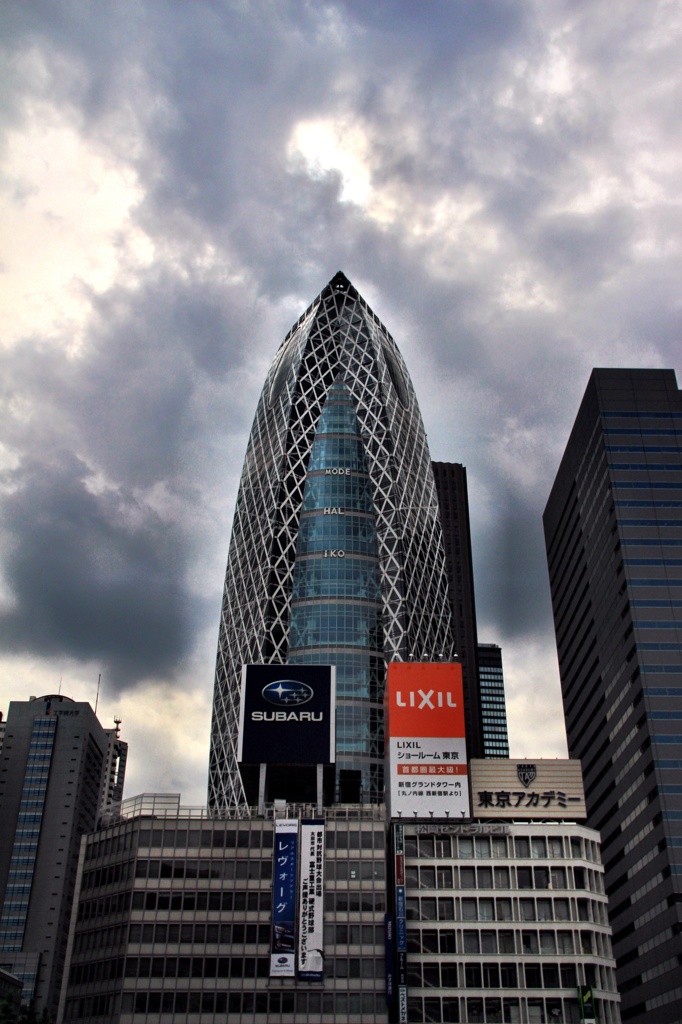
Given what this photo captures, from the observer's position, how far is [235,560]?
169 meters

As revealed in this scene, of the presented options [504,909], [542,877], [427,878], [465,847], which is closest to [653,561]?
[542,877]

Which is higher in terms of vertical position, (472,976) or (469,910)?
(469,910)

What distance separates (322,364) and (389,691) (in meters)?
80.2

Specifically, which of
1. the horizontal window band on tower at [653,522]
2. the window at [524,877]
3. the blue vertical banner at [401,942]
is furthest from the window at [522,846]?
the horizontal window band on tower at [653,522]

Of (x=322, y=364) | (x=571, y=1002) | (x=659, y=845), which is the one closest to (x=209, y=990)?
(x=571, y=1002)

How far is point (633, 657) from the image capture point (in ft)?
493

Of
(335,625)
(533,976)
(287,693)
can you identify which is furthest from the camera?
Result: (335,625)

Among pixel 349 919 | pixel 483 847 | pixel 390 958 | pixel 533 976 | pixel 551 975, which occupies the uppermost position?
pixel 483 847

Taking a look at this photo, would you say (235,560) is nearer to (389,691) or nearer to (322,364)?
(322,364)

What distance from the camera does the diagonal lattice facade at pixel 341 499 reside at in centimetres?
15125

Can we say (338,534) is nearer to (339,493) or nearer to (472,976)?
(339,493)

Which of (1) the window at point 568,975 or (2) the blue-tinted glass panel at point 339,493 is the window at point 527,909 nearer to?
(1) the window at point 568,975

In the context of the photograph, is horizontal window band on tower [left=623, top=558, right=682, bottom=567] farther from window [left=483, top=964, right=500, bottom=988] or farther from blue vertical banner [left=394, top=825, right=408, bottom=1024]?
blue vertical banner [left=394, top=825, right=408, bottom=1024]

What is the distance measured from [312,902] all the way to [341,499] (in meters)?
79.0
